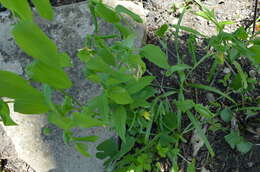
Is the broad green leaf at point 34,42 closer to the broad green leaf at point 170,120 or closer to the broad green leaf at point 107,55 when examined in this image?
the broad green leaf at point 107,55

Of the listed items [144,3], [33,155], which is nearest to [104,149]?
[33,155]

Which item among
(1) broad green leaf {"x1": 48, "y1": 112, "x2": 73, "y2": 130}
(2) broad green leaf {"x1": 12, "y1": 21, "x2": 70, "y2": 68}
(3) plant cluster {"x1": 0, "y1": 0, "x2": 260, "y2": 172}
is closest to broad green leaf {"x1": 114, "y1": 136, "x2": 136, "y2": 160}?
(3) plant cluster {"x1": 0, "y1": 0, "x2": 260, "y2": 172}

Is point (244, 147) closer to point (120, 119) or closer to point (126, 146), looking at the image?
point (126, 146)

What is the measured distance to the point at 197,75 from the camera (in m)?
1.39

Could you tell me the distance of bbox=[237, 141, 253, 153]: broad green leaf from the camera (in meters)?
1.23

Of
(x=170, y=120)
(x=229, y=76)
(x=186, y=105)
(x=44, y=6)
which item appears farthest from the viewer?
(x=229, y=76)

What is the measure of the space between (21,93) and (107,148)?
0.60 metres

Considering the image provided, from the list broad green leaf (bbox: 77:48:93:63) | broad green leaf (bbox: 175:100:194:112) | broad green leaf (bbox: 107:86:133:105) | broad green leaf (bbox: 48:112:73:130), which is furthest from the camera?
broad green leaf (bbox: 175:100:194:112)

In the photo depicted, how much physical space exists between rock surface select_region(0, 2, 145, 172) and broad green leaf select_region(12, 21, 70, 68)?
0.79m

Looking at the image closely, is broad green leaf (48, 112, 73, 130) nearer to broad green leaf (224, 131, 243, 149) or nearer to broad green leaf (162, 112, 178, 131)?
broad green leaf (162, 112, 178, 131)

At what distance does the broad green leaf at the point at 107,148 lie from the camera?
3.89 ft

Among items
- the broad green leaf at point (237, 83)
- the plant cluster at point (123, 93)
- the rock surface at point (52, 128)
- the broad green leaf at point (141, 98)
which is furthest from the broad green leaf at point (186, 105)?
the rock surface at point (52, 128)

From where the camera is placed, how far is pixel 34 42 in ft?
1.78

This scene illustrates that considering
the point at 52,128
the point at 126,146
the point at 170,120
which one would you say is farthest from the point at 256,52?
the point at 52,128
